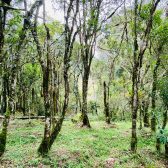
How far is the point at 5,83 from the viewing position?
1356 cm

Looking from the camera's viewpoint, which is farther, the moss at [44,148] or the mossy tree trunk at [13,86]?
the moss at [44,148]

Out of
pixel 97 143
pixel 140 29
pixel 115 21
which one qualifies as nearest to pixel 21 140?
pixel 97 143

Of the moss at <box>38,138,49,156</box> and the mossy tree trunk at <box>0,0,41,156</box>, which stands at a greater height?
the mossy tree trunk at <box>0,0,41,156</box>

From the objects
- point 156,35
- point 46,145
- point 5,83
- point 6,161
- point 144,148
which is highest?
point 156,35

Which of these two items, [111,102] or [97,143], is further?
[111,102]

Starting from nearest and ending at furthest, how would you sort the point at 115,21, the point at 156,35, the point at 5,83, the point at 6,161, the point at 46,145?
the point at 6,161, the point at 46,145, the point at 156,35, the point at 115,21, the point at 5,83

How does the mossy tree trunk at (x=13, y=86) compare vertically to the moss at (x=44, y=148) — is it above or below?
above

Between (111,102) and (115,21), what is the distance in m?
9.09

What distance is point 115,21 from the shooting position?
10.6 metres

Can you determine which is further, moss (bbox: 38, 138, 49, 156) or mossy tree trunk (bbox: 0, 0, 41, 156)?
moss (bbox: 38, 138, 49, 156)

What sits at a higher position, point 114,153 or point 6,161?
point 6,161

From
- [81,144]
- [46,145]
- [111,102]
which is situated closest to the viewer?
[46,145]

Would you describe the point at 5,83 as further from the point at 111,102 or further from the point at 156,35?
the point at 156,35

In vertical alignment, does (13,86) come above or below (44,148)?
above
